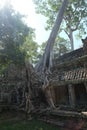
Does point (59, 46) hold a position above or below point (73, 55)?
above

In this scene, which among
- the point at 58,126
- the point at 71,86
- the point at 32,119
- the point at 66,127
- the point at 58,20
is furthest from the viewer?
the point at 58,20

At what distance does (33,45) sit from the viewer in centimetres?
3209

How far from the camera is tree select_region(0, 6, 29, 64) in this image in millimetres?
16297

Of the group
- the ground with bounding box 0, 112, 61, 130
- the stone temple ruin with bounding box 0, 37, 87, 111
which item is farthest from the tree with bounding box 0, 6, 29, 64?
the ground with bounding box 0, 112, 61, 130

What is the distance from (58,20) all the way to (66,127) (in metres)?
14.6

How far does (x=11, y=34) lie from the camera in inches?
657

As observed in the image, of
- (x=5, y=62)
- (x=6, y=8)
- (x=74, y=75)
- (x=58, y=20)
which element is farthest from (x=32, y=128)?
(x=58, y=20)

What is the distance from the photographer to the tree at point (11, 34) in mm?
16297

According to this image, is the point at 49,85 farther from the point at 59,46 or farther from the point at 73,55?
the point at 59,46

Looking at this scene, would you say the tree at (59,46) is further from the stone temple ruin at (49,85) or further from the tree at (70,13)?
the stone temple ruin at (49,85)

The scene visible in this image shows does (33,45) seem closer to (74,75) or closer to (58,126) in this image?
(74,75)

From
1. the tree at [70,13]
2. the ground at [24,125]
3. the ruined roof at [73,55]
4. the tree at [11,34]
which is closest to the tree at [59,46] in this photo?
the tree at [70,13]

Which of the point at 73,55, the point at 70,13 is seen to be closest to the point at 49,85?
the point at 73,55

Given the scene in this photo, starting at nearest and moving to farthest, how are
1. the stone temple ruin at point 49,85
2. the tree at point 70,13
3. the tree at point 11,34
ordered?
the stone temple ruin at point 49,85, the tree at point 11,34, the tree at point 70,13
